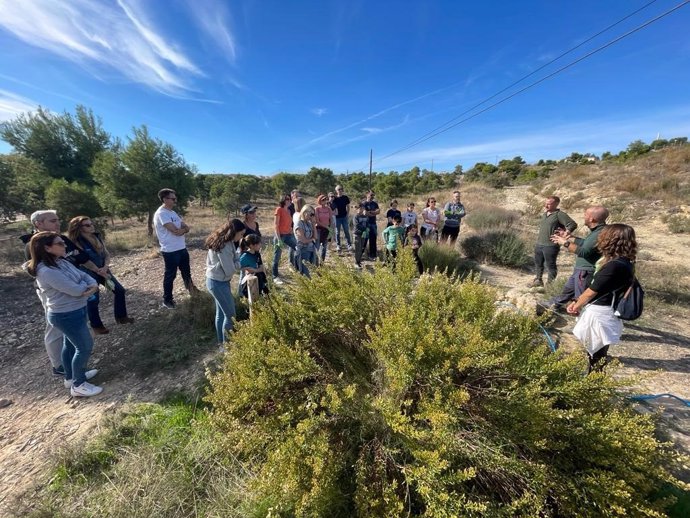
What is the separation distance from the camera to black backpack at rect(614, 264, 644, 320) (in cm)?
235

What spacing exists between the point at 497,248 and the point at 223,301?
6.54 m

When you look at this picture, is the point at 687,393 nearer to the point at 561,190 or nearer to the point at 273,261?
the point at 273,261

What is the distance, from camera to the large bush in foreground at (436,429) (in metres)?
1.36

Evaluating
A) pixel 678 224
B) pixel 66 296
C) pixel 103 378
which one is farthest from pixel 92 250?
pixel 678 224

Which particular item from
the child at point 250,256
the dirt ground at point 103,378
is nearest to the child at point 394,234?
the dirt ground at point 103,378

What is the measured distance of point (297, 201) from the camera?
17.5ft

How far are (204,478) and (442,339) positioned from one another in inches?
68.6

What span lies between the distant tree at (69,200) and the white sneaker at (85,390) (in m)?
11.8

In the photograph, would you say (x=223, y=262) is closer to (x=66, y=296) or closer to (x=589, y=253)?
(x=66, y=296)

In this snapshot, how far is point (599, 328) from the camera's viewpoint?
Result: 95.1 inches

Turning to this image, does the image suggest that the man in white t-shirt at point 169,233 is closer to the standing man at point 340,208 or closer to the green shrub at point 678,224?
the standing man at point 340,208

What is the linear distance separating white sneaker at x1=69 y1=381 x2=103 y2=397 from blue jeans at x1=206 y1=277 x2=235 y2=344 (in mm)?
1198

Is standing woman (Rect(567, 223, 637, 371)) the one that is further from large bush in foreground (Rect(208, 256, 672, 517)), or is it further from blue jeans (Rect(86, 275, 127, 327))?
blue jeans (Rect(86, 275, 127, 327))

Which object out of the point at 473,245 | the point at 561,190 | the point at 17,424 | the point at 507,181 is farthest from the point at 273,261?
the point at 507,181
